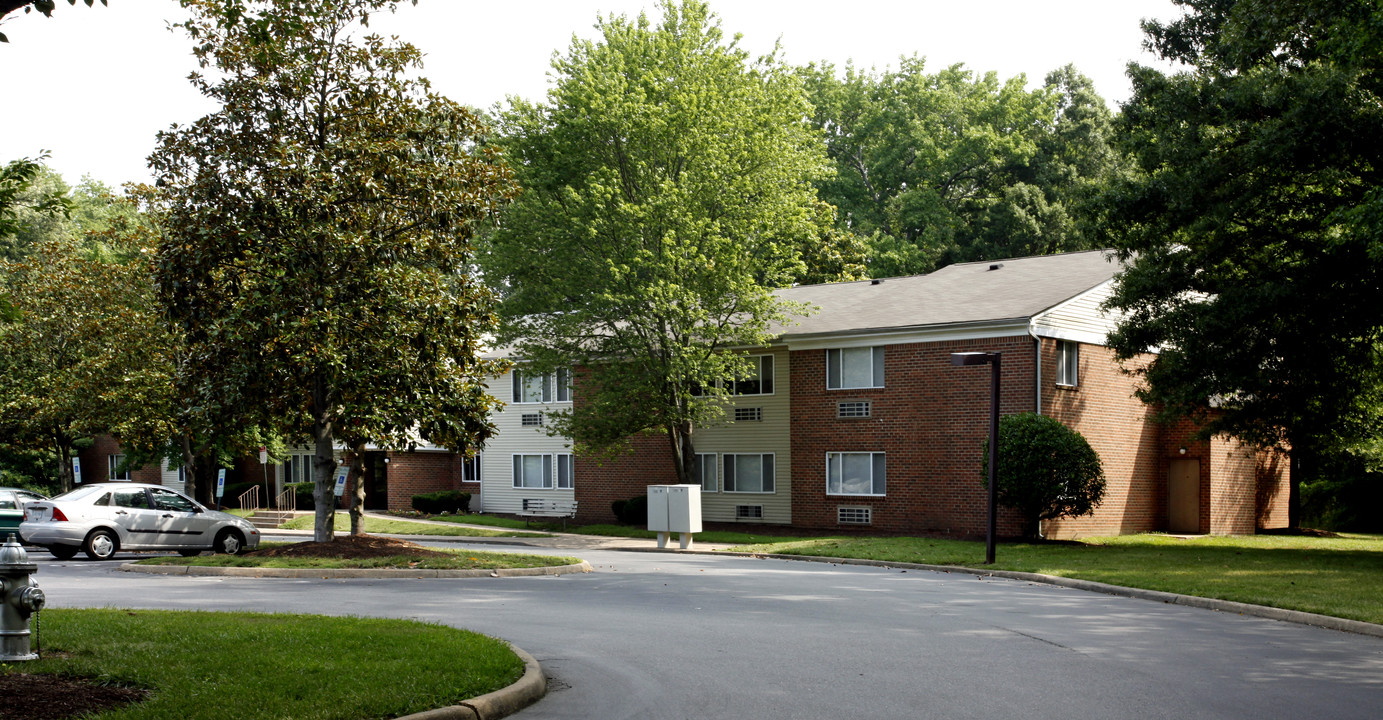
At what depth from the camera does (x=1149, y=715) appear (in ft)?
26.7

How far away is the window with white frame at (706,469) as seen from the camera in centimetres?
3641

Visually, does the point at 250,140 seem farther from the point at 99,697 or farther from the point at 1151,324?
the point at 1151,324

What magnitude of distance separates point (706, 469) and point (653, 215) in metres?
9.65

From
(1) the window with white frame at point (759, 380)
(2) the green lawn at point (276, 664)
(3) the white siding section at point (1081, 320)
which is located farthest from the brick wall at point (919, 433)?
(2) the green lawn at point (276, 664)

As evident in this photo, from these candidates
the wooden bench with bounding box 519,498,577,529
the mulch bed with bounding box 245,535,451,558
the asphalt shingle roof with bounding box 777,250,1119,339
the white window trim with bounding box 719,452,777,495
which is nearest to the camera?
the mulch bed with bounding box 245,535,451,558

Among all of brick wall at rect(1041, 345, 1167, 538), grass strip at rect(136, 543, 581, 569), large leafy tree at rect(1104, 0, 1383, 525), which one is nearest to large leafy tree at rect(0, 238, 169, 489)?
grass strip at rect(136, 543, 581, 569)

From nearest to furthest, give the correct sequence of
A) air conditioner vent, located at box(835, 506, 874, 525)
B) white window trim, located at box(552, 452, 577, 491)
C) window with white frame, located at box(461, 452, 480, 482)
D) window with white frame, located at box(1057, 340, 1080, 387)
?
window with white frame, located at box(1057, 340, 1080, 387) → air conditioner vent, located at box(835, 506, 874, 525) → white window trim, located at box(552, 452, 577, 491) → window with white frame, located at box(461, 452, 480, 482)

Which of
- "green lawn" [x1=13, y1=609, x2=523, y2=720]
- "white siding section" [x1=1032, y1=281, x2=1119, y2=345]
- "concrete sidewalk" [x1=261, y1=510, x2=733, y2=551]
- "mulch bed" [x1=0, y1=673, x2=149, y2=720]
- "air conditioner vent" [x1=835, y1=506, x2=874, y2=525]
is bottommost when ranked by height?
"concrete sidewalk" [x1=261, y1=510, x2=733, y2=551]

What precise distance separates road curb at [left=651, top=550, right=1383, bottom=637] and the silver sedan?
39.6 ft

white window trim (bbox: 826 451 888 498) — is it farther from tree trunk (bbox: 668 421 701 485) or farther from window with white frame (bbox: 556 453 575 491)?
window with white frame (bbox: 556 453 575 491)

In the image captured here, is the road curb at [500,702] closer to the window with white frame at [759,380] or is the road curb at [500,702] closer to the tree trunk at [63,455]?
the window with white frame at [759,380]

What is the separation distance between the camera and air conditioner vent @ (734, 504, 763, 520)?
115ft

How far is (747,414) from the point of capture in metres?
35.5

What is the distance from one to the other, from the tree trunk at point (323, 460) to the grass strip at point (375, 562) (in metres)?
1.99
